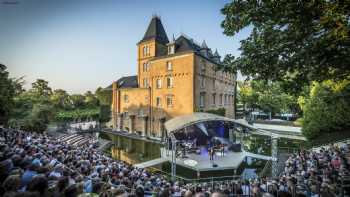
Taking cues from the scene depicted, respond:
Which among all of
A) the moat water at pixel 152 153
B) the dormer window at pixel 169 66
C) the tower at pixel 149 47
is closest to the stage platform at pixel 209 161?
the moat water at pixel 152 153

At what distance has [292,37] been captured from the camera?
15.5 ft

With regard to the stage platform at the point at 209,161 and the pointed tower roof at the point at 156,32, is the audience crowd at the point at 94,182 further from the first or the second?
the pointed tower roof at the point at 156,32

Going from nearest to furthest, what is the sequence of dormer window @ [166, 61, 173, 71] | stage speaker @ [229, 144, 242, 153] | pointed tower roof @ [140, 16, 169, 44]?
stage speaker @ [229, 144, 242, 153] → dormer window @ [166, 61, 173, 71] → pointed tower roof @ [140, 16, 169, 44]

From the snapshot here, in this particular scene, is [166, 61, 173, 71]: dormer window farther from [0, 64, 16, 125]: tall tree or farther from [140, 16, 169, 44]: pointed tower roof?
[0, 64, 16, 125]: tall tree

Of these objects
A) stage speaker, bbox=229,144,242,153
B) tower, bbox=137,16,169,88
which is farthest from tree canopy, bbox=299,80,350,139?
tower, bbox=137,16,169,88

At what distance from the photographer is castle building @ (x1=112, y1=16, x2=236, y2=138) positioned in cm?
→ 2284

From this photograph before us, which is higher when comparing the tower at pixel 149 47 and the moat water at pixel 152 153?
the tower at pixel 149 47

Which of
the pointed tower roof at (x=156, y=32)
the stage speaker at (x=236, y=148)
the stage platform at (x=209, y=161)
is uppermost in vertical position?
the pointed tower roof at (x=156, y=32)

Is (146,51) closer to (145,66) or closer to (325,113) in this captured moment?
(145,66)

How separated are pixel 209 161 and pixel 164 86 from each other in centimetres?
1365

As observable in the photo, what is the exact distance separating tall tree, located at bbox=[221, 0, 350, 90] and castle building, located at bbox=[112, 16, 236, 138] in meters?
14.2

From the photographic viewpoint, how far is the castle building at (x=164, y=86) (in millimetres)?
22844

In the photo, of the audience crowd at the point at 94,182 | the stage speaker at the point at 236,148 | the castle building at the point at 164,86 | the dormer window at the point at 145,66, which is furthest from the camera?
the dormer window at the point at 145,66

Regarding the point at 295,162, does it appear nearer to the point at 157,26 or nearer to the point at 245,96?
the point at 157,26
